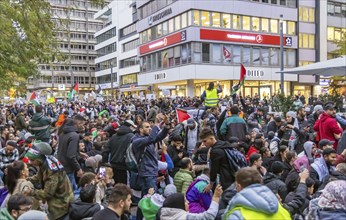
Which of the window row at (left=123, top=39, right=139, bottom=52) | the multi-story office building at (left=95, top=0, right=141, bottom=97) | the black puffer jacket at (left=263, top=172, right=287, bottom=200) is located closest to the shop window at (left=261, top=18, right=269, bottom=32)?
the multi-story office building at (left=95, top=0, right=141, bottom=97)

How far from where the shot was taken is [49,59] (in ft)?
29.6

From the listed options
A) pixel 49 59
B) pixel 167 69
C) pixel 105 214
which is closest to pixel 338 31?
pixel 167 69

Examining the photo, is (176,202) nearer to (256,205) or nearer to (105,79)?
(256,205)

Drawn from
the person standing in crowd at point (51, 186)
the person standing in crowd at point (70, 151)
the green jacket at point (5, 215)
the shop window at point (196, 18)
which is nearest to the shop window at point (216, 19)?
the shop window at point (196, 18)

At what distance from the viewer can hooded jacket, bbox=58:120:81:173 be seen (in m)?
7.37

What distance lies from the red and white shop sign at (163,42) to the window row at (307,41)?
1573cm

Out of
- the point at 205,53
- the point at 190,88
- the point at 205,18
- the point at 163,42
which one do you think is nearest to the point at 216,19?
the point at 205,18

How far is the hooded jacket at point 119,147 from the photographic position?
25.5ft

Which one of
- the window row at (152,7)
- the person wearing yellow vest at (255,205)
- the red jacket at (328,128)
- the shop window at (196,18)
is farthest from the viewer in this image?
the window row at (152,7)

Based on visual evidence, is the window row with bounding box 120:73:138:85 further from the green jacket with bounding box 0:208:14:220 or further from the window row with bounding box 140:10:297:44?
the green jacket with bounding box 0:208:14:220

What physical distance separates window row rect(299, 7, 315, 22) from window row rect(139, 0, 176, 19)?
16.3 metres

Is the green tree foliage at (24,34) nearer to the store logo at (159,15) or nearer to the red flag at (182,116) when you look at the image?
the red flag at (182,116)

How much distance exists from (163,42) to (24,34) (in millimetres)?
40588

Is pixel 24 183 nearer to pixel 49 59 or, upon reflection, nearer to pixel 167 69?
pixel 49 59
